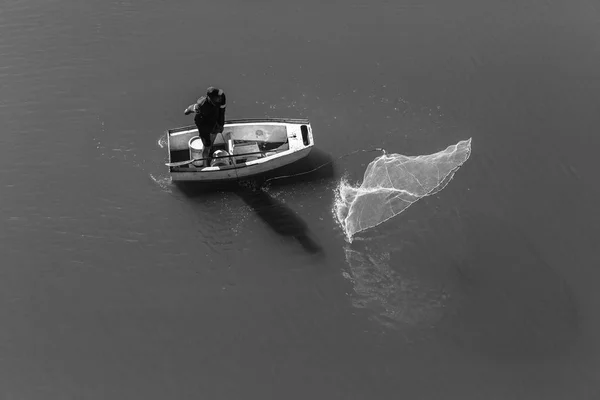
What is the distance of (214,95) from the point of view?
1555cm

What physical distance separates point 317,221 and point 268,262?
2.13m

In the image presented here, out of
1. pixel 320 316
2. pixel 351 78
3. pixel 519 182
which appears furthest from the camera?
pixel 351 78

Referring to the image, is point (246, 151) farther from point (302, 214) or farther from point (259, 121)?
point (302, 214)

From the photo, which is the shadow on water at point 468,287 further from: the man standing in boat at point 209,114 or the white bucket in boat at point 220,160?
the man standing in boat at point 209,114

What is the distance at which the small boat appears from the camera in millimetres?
17250

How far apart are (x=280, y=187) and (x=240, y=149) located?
73.2 inches

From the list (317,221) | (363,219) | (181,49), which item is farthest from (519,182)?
(181,49)

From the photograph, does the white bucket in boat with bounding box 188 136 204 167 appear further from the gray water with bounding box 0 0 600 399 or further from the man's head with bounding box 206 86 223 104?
the man's head with bounding box 206 86 223 104

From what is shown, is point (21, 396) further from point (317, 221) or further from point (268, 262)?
point (317, 221)

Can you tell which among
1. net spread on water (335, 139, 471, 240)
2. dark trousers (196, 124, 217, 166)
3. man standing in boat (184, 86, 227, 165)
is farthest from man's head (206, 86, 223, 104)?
net spread on water (335, 139, 471, 240)

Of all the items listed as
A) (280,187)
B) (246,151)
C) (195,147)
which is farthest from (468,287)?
(195,147)

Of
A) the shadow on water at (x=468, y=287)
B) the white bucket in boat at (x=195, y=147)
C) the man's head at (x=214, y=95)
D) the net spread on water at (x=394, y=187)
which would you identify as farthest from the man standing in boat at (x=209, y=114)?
the shadow on water at (x=468, y=287)

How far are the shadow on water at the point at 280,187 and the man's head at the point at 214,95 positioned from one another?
10.5 feet

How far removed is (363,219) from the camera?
16.8 metres
